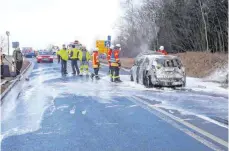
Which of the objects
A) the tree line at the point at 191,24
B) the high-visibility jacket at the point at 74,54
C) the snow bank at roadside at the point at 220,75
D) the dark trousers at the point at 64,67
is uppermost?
the tree line at the point at 191,24

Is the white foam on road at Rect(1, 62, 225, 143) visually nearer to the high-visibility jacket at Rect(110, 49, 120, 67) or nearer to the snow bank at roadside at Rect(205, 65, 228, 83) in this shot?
the high-visibility jacket at Rect(110, 49, 120, 67)

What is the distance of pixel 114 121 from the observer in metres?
8.61

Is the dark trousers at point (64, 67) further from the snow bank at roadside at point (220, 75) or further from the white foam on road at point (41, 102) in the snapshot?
the snow bank at roadside at point (220, 75)

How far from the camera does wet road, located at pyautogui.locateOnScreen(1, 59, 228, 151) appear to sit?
6594 mm

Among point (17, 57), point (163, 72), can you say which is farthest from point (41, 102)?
point (17, 57)

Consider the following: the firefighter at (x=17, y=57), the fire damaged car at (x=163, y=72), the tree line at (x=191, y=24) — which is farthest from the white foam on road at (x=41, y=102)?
the tree line at (x=191, y=24)

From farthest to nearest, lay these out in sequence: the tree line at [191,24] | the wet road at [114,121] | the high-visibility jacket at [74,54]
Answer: the tree line at [191,24] < the high-visibility jacket at [74,54] < the wet road at [114,121]

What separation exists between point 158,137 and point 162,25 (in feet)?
103

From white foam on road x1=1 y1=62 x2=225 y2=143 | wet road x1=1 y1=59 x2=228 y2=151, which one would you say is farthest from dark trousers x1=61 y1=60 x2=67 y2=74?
wet road x1=1 y1=59 x2=228 y2=151

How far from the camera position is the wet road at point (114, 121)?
659 centimetres

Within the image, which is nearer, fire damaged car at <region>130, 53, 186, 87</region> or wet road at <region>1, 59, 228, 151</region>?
wet road at <region>1, 59, 228, 151</region>

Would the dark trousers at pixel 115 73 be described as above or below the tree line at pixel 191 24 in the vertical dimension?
below

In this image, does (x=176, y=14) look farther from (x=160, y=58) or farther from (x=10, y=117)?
(x=10, y=117)

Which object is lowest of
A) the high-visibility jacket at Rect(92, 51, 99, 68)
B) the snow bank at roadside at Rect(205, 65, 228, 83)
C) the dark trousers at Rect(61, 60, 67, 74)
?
the snow bank at roadside at Rect(205, 65, 228, 83)
